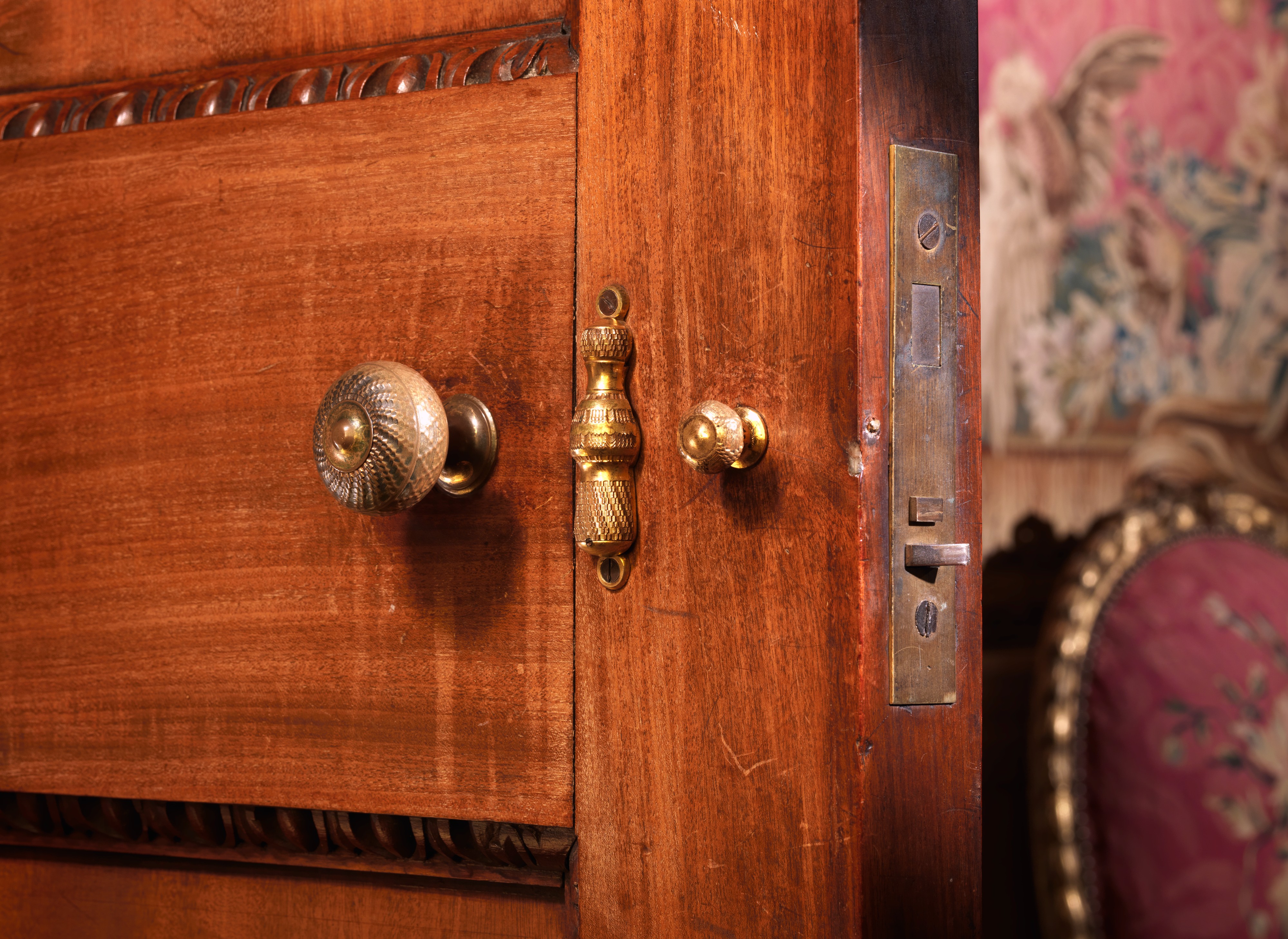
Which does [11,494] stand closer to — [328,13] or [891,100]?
[328,13]

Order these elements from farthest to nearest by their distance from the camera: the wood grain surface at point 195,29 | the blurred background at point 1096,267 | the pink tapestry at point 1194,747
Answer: the blurred background at point 1096,267
the pink tapestry at point 1194,747
the wood grain surface at point 195,29

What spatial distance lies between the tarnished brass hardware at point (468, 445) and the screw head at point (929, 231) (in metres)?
0.18

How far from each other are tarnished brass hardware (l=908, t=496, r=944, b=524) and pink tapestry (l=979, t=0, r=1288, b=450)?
2.48ft

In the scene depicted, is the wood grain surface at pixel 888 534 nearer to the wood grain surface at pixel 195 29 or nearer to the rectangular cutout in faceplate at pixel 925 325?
the rectangular cutout in faceplate at pixel 925 325

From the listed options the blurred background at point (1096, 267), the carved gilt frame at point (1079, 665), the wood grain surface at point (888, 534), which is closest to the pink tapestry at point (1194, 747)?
the carved gilt frame at point (1079, 665)

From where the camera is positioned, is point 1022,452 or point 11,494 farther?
point 1022,452

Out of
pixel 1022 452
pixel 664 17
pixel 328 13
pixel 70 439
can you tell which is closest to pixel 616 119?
pixel 664 17

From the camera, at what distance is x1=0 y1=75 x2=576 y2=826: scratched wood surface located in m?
0.43

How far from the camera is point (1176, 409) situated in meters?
1.16

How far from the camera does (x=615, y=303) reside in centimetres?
42

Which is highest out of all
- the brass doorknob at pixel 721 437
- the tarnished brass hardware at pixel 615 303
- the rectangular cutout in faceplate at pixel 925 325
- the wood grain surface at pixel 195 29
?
the wood grain surface at pixel 195 29

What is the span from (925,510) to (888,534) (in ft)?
0.06

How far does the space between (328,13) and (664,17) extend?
0.56 ft

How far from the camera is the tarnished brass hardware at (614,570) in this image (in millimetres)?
415
